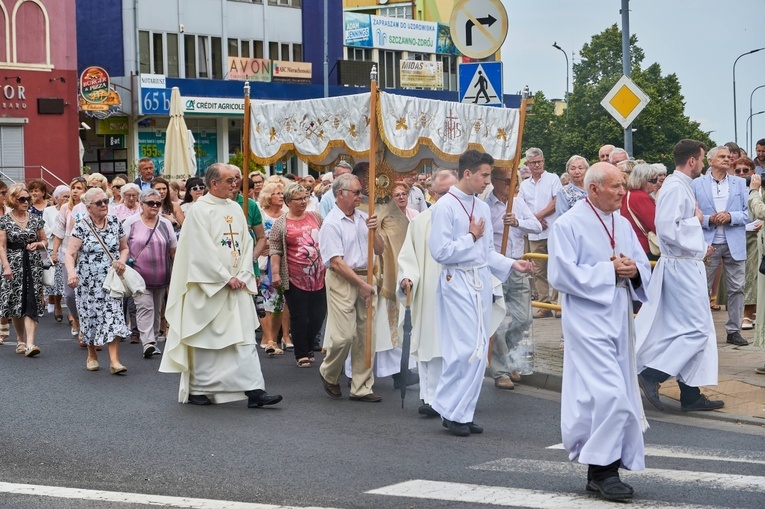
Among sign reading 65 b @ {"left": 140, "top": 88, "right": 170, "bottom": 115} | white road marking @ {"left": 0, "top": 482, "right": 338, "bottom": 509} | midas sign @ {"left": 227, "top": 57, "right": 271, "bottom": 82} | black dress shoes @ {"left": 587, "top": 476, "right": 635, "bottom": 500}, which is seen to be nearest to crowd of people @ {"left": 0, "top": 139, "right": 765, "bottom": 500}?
black dress shoes @ {"left": 587, "top": 476, "right": 635, "bottom": 500}

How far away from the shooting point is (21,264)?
14.0 m

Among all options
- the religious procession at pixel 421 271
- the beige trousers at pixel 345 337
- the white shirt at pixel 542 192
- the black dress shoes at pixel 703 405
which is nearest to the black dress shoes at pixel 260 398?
the religious procession at pixel 421 271

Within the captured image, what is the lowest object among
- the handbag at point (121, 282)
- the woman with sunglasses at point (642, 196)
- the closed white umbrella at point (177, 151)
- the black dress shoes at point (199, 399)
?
the black dress shoes at point (199, 399)

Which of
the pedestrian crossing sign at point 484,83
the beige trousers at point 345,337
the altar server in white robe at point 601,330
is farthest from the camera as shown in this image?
the pedestrian crossing sign at point 484,83

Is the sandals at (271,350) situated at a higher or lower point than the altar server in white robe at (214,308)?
lower

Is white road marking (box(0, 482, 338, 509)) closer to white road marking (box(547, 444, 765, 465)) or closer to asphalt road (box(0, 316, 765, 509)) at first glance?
asphalt road (box(0, 316, 765, 509))

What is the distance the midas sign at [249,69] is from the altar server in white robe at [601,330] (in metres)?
45.4

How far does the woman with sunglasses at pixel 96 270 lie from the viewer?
12250mm

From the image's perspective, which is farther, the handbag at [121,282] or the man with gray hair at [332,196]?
the man with gray hair at [332,196]

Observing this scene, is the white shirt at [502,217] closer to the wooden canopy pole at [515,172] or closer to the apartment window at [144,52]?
the wooden canopy pole at [515,172]

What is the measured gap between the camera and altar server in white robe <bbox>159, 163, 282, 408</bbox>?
10.3 m

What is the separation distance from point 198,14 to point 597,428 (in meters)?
46.6

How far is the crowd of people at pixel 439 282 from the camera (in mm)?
7133

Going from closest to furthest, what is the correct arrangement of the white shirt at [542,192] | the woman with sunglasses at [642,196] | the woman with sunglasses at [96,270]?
the woman with sunglasses at [642,196] < the woman with sunglasses at [96,270] < the white shirt at [542,192]
